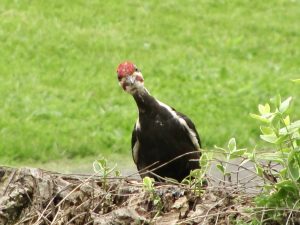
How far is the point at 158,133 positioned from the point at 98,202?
2741 mm

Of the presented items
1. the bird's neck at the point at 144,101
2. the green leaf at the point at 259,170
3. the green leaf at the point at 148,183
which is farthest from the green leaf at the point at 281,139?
the bird's neck at the point at 144,101

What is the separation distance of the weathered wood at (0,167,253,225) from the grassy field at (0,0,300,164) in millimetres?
5053

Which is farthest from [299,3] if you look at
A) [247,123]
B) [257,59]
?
[247,123]

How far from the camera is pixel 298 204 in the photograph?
3.29 m

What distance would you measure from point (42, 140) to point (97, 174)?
551 cm

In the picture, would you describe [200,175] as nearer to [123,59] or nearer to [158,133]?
[158,133]

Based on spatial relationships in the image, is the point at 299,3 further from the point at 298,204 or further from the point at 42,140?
the point at 298,204

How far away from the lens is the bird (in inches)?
250

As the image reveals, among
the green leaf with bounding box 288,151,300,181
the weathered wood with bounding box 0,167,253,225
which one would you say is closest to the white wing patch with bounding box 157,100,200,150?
the weathered wood with bounding box 0,167,253,225

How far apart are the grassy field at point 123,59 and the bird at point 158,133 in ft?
8.59

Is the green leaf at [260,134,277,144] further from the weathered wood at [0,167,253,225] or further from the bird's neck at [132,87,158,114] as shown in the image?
the bird's neck at [132,87,158,114]

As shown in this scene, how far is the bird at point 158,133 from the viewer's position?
6.36 metres

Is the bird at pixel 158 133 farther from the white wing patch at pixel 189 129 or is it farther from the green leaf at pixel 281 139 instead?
the green leaf at pixel 281 139

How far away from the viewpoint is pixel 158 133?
21.1 ft
